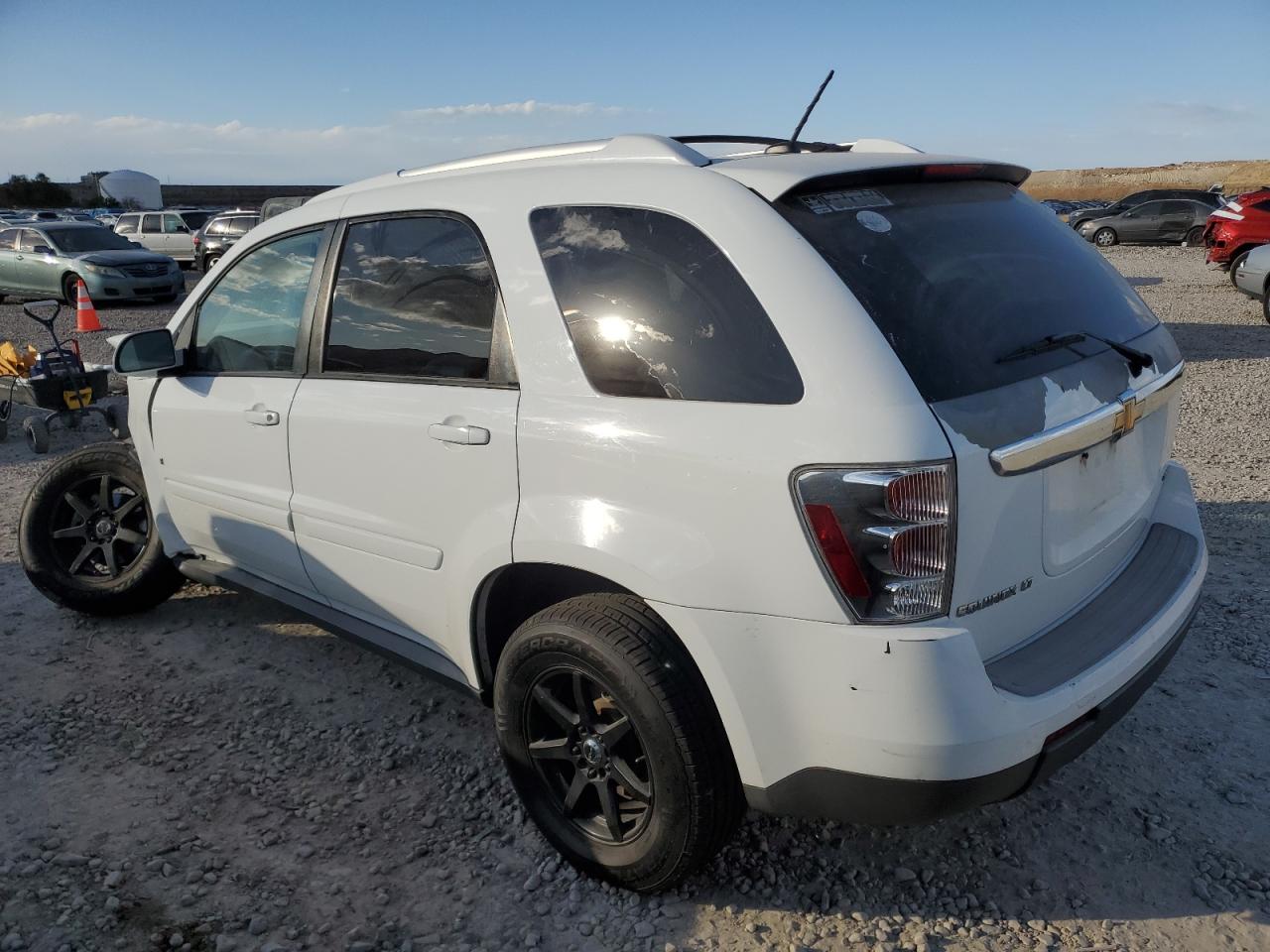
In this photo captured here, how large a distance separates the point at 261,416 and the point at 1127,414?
268 centimetres

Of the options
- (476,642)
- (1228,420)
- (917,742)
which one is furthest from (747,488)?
(1228,420)

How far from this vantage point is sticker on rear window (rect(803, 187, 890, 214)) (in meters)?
2.35

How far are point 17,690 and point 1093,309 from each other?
4056mm

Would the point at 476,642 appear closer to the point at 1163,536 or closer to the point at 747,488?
the point at 747,488

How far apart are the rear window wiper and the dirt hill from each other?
60.0 m

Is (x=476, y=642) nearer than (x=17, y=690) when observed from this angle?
Yes

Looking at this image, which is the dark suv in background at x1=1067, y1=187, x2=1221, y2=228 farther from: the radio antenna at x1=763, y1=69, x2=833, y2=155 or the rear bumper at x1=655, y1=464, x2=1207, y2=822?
the rear bumper at x1=655, y1=464, x2=1207, y2=822

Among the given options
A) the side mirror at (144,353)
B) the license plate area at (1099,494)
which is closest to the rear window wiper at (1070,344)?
the license plate area at (1099,494)

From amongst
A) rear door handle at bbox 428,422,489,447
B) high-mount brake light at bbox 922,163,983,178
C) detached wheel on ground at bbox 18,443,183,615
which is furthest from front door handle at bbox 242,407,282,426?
high-mount brake light at bbox 922,163,983,178

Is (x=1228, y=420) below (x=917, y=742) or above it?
below

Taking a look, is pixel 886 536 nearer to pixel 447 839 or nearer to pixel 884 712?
pixel 884 712

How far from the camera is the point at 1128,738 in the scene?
10.7 feet

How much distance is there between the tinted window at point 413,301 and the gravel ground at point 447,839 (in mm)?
1352

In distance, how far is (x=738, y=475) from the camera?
2.11m
